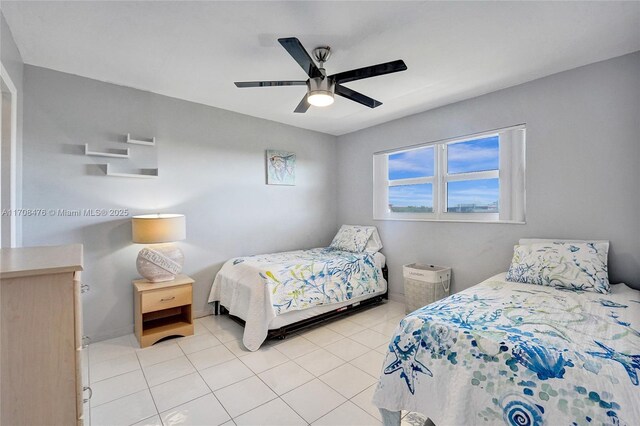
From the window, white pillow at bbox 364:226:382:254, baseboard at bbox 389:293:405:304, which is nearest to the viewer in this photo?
the window

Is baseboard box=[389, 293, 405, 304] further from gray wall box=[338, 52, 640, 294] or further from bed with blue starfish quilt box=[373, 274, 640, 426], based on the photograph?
bed with blue starfish quilt box=[373, 274, 640, 426]

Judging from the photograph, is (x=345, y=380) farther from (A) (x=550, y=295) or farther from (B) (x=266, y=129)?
(B) (x=266, y=129)

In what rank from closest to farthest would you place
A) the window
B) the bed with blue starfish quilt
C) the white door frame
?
the bed with blue starfish quilt, the white door frame, the window

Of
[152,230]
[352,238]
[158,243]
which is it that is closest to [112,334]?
[158,243]

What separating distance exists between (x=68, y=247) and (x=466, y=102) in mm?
3680

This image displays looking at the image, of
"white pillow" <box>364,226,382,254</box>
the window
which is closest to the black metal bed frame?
"white pillow" <box>364,226,382,254</box>

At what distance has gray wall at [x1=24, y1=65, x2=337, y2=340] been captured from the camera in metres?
2.49

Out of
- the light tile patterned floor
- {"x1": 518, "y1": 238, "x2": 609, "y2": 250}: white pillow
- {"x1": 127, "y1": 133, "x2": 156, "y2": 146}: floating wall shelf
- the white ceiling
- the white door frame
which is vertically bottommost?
the light tile patterned floor

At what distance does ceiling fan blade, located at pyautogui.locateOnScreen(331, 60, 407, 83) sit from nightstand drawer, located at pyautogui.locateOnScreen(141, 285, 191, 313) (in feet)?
7.92

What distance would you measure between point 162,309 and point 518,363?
2.87 m

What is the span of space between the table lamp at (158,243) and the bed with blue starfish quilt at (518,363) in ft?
7.37

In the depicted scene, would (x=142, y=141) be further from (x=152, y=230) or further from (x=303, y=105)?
(x=303, y=105)

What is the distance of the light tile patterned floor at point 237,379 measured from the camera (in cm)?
175

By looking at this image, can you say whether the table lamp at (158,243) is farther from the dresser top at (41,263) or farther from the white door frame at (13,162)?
the dresser top at (41,263)
